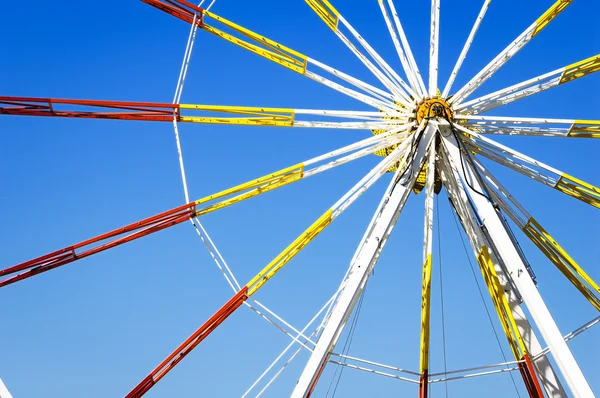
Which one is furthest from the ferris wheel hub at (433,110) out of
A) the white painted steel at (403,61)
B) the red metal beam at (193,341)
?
the red metal beam at (193,341)

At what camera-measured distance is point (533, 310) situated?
21688 mm

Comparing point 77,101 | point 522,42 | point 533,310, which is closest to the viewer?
point 533,310

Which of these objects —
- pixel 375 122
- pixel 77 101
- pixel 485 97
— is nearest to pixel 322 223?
pixel 375 122

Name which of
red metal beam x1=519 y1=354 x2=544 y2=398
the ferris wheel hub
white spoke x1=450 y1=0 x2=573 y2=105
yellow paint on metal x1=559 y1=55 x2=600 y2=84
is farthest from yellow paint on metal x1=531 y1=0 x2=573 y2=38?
red metal beam x1=519 y1=354 x2=544 y2=398

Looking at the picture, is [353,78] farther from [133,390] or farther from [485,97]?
[133,390]

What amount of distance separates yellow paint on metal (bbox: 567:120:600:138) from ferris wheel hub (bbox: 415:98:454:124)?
3.34 meters

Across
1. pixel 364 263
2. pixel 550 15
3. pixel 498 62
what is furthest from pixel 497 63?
pixel 364 263

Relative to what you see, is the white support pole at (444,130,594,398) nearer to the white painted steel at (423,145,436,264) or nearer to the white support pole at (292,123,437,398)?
the white painted steel at (423,145,436,264)

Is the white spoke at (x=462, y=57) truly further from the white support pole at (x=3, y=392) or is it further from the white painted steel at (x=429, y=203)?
the white support pole at (x=3, y=392)

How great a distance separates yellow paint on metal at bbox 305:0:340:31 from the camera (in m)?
25.9

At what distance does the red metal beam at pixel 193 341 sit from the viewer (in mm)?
21891

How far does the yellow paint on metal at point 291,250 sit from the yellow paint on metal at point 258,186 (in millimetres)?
1469

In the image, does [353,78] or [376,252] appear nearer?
[376,252]

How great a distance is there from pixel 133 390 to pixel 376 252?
283 inches
